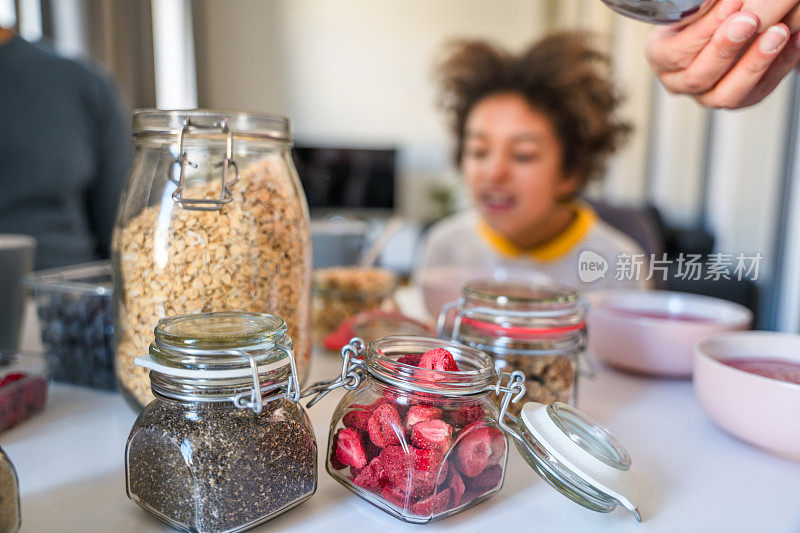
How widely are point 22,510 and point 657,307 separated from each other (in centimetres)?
76

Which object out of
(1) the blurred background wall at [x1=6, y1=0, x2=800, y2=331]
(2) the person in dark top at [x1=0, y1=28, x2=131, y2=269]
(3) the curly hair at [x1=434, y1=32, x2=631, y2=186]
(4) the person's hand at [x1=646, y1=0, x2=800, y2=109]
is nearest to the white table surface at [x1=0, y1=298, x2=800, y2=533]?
(4) the person's hand at [x1=646, y1=0, x2=800, y2=109]

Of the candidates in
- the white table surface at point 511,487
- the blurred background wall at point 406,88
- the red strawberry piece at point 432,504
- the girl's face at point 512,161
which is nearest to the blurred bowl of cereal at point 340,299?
the white table surface at point 511,487

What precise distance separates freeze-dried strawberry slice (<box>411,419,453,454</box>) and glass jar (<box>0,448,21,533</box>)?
0.81 feet

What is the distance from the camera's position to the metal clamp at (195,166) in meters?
0.44

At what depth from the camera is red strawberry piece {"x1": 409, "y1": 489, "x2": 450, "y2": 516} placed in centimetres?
36

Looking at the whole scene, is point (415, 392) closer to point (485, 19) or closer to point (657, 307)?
point (657, 307)

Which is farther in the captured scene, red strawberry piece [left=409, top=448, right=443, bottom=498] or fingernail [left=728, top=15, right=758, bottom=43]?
fingernail [left=728, top=15, right=758, bottom=43]

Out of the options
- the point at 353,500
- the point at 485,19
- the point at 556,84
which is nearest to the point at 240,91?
the point at 485,19

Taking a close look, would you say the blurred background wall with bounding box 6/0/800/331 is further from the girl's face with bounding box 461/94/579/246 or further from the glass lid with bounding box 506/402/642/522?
the glass lid with bounding box 506/402/642/522

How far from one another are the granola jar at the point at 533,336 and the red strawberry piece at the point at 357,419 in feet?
0.54

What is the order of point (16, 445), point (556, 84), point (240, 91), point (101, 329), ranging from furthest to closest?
point (240, 91) < point (556, 84) < point (101, 329) < point (16, 445)

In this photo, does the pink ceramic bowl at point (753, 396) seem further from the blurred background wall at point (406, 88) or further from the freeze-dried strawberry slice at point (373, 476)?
the blurred background wall at point (406, 88)

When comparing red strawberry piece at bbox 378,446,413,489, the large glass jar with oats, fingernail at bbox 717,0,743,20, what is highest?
fingernail at bbox 717,0,743,20

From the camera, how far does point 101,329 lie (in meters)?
0.58
